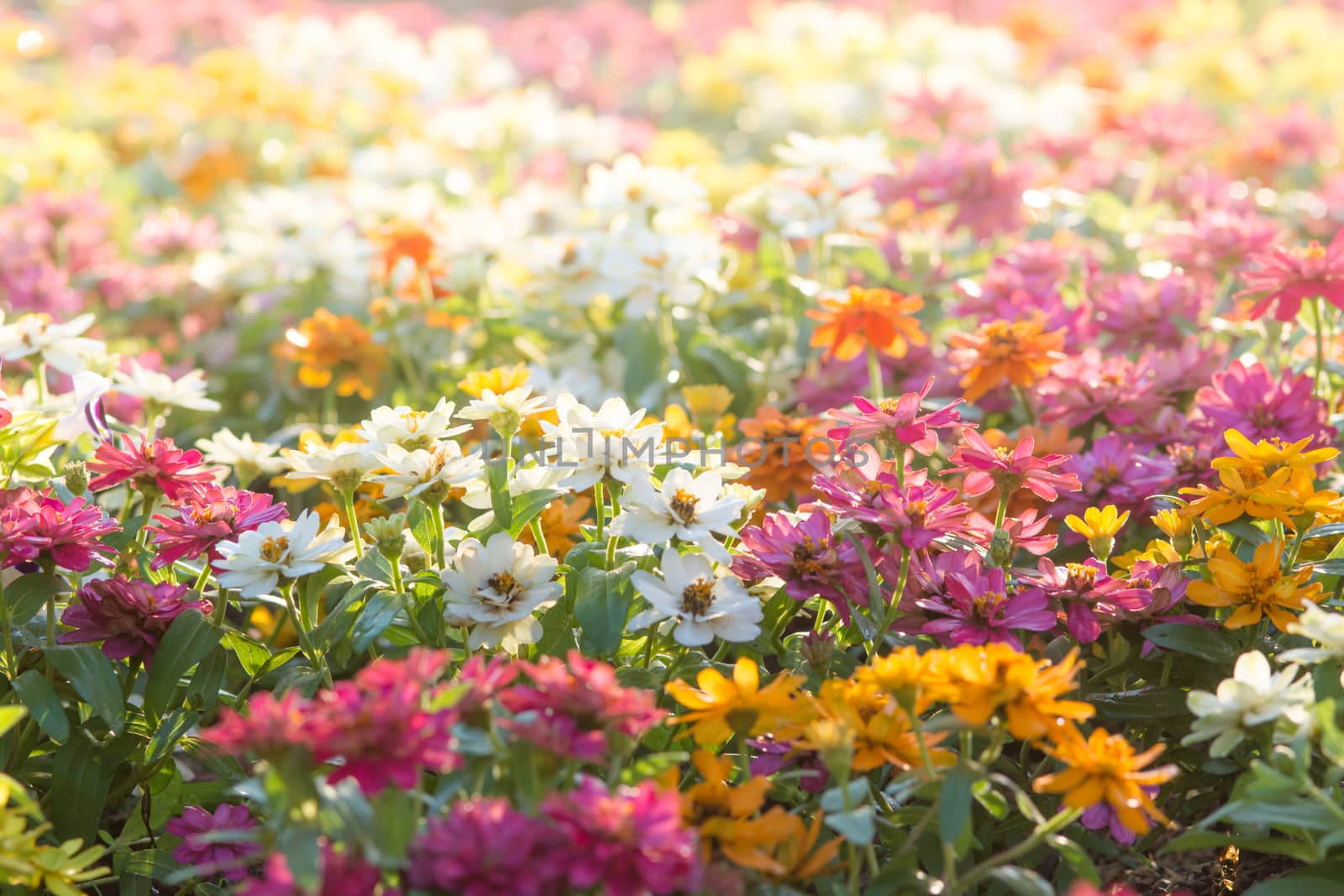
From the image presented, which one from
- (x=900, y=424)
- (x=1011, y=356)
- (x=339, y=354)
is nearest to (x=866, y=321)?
(x=1011, y=356)

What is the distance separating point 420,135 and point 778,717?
2.92 meters

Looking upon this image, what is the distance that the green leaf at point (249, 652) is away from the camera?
1.36 m

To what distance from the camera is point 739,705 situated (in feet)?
3.43

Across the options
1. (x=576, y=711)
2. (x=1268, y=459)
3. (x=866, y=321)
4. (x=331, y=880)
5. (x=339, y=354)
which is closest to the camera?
(x=331, y=880)

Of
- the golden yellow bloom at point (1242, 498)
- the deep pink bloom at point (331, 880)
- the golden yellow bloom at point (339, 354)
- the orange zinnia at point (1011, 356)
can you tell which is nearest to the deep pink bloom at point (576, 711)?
the deep pink bloom at point (331, 880)

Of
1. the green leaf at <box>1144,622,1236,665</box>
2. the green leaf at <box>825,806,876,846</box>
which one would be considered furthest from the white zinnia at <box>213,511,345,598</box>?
the green leaf at <box>1144,622,1236,665</box>

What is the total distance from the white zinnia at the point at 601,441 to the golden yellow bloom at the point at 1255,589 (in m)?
0.56

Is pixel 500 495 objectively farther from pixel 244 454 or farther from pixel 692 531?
pixel 244 454

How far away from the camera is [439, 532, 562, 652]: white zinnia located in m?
1.22

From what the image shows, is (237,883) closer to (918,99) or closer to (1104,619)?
(1104,619)

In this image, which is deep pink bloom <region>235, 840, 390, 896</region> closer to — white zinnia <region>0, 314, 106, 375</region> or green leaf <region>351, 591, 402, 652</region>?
green leaf <region>351, 591, 402, 652</region>

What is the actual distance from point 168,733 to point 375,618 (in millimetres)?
254

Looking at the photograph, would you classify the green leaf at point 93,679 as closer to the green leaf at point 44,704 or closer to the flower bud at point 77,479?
the green leaf at point 44,704

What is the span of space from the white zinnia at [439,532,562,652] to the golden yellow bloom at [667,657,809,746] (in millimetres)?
232
